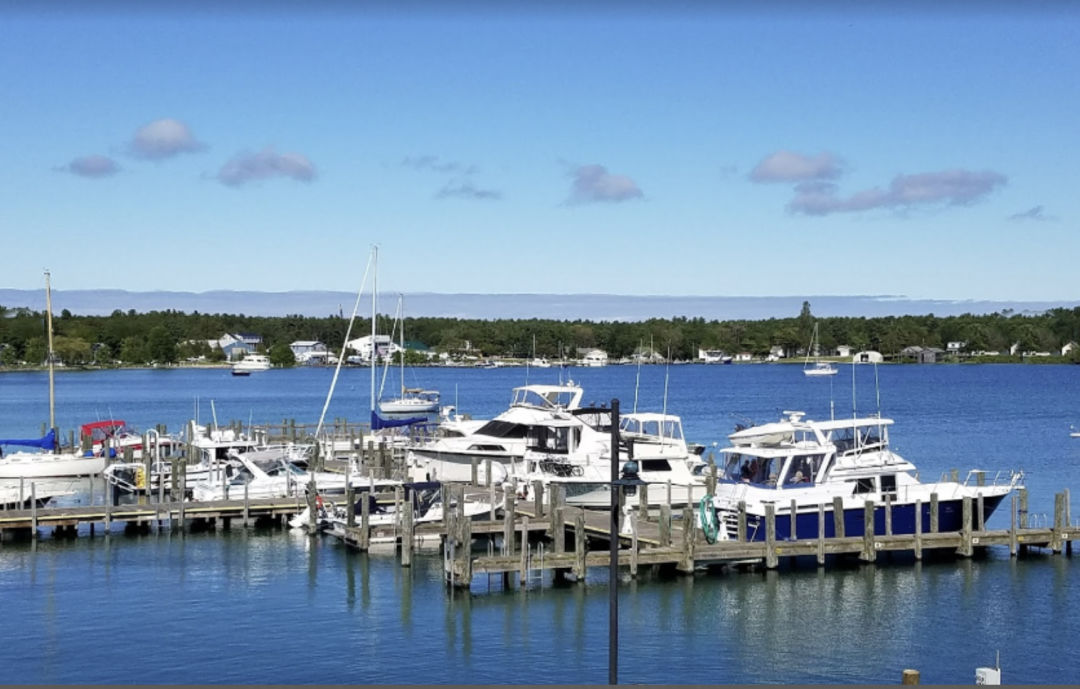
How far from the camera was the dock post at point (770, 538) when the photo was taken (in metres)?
31.5

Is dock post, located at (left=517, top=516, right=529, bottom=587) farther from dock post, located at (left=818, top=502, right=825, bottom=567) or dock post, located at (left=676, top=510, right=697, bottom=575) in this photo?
dock post, located at (left=818, top=502, right=825, bottom=567)

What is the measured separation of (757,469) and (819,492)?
5.86ft

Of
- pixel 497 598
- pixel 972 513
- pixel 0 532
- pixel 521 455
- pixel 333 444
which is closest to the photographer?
pixel 497 598

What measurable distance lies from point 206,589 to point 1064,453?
168 feet

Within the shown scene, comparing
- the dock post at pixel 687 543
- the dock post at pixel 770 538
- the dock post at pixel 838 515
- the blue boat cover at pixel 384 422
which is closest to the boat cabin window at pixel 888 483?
the dock post at pixel 838 515

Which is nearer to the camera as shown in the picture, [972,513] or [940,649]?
[940,649]

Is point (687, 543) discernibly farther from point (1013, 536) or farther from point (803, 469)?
point (1013, 536)

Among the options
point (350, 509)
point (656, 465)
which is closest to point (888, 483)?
point (656, 465)

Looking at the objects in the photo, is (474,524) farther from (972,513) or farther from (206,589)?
(972,513)

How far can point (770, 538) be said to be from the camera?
31.6 m

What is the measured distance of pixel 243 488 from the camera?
4041 cm

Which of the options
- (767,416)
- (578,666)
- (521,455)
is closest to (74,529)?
(521,455)

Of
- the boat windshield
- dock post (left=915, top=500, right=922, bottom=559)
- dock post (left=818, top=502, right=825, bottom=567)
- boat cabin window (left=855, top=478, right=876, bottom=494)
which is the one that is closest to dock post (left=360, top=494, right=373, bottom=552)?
the boat windshield

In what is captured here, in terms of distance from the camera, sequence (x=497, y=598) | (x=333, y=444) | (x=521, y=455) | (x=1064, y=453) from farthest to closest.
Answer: (x=1064, y=453) → (x=333, y=444) → (x=521, y=455) → (x=497, y=598)
